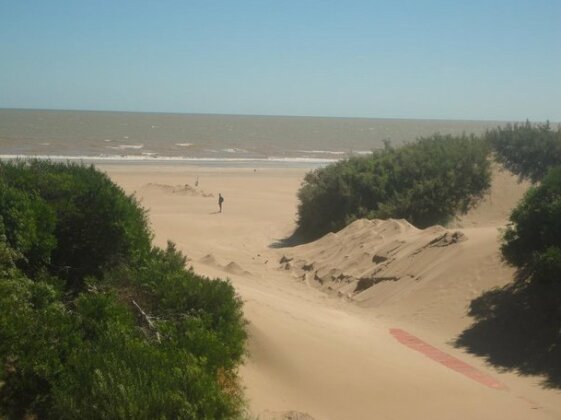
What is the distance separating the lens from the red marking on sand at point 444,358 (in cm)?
1031

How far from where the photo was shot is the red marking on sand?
1031 cm

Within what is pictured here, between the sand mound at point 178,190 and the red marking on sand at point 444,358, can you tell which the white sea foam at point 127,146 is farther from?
the red marking on sand at point 444,358

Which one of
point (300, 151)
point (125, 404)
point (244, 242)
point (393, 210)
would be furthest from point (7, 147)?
point (125, 404)

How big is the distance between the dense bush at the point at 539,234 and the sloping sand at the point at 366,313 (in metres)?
1.16

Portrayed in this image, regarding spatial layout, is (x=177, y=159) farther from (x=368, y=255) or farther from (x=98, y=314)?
(x=98, y=314)

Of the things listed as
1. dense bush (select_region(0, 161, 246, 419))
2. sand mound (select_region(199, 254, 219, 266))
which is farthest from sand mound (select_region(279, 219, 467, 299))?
dense bush (select_region(0, 161, 246, 419))

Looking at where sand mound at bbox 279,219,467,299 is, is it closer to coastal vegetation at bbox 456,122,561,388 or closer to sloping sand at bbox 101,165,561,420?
sloping sand at bbox 101,165,561,420

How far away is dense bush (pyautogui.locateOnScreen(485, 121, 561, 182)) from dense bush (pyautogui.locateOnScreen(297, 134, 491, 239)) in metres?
1.30

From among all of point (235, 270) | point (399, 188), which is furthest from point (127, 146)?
point (235, 270)

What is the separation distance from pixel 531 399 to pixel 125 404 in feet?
20.7

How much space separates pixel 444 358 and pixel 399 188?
38.5 ft

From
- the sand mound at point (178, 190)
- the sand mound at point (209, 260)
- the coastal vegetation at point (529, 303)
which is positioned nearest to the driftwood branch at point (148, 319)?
the coastal vegetation at point (529, 303)

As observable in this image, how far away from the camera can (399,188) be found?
22641 millimetres

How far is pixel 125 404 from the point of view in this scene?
552cm
